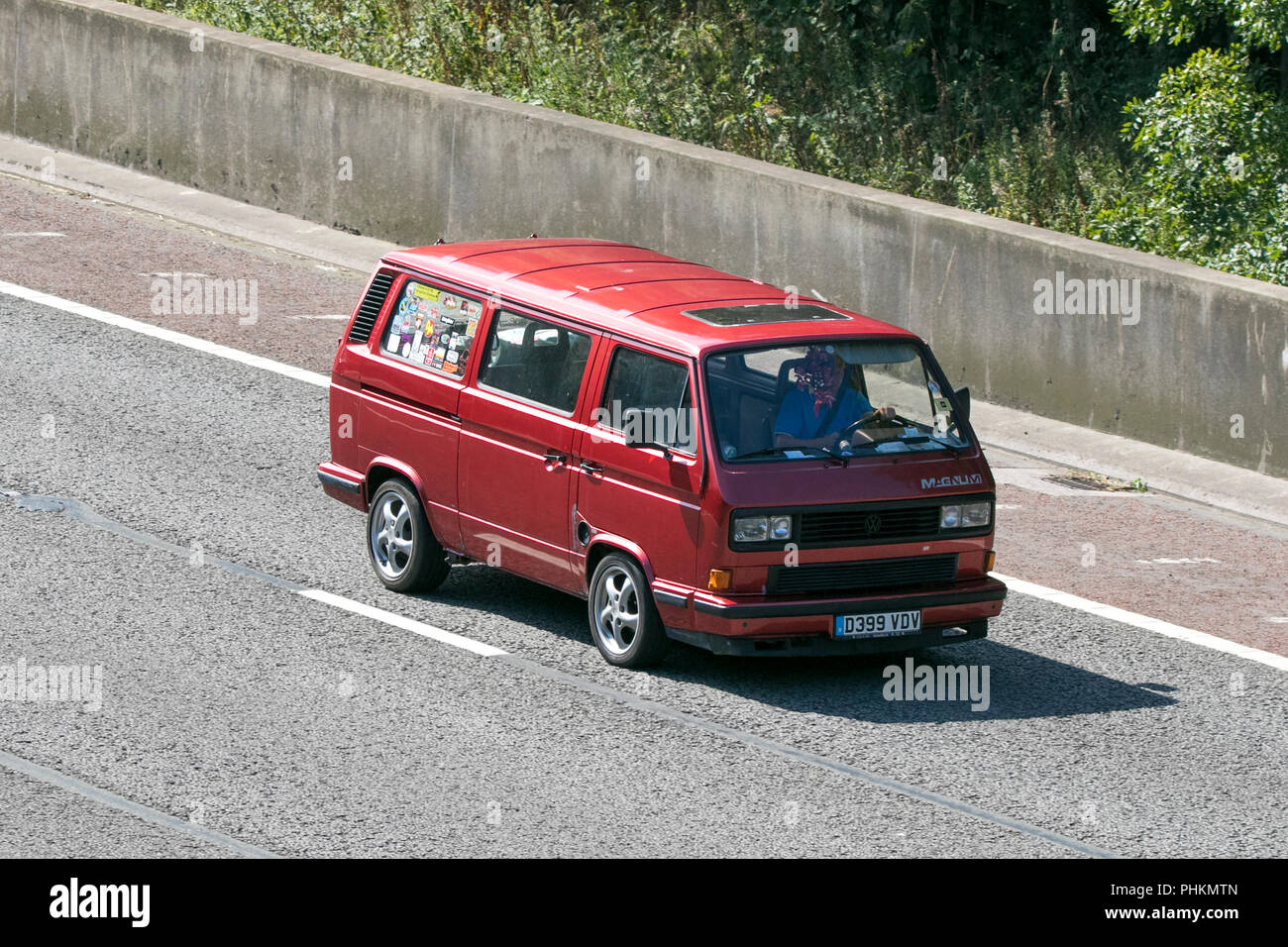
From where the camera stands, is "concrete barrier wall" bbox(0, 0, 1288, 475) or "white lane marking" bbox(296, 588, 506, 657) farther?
"concrete barrier wall" bbox(0, 0, 1288, 475)

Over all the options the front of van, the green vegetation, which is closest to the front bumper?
the front of van

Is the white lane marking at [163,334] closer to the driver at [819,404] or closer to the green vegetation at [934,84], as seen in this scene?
the green vegetation at [934,84]

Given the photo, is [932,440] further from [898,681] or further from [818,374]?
[898,681]

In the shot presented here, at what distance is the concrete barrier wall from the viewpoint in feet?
50.2

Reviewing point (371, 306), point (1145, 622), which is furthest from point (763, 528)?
point (371, 306)

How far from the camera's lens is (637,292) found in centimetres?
1151

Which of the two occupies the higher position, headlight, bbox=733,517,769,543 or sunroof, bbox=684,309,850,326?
sunroof, bbox=684,309,850,326

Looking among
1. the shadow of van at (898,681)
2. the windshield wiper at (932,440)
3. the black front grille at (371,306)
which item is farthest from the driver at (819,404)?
the black front grille at (371,306)

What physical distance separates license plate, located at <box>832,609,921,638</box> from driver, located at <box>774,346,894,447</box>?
0.86 metres

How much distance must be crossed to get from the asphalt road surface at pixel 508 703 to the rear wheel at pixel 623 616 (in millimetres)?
119

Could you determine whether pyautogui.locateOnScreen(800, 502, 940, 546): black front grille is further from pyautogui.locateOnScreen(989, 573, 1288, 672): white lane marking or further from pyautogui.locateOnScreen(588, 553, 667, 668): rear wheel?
pyautogui.locateOnScreen(989, 573, 1288, 672): white lane marking

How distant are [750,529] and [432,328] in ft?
8.35

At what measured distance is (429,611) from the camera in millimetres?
11922

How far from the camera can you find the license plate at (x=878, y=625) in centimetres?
1064
